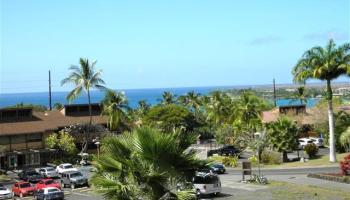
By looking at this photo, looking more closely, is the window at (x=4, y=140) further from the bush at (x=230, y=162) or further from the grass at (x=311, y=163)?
the grass at (x=311, y=163)

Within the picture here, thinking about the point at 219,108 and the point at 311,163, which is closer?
the point at 311,163

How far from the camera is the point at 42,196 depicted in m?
41.3

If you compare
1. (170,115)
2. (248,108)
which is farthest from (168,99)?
(248,108)

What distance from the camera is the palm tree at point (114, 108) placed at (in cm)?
7631

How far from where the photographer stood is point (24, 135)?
69062 millimetres

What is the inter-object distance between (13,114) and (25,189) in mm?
27352

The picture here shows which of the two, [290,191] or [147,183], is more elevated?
[147,183]

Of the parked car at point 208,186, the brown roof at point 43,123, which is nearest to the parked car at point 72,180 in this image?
the parked car at point 208,186

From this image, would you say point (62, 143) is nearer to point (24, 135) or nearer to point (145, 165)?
point (24, 135)

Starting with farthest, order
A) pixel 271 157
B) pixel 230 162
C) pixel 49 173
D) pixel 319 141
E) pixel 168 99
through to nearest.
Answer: pixel 168 99, pixel 319 141, pixel 230 162, pixel 271 157, pixel 49 173

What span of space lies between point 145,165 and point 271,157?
45.4 metres

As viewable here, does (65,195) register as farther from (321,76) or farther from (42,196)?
(321,76)

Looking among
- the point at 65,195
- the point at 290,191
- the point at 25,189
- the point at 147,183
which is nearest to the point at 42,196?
the point at 65,195

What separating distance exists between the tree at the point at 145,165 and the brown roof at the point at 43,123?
53.0 metres
